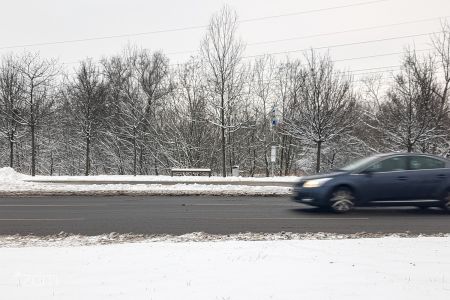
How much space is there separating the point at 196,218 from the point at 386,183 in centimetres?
507

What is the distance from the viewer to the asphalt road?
966 centimetres

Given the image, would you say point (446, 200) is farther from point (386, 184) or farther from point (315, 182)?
point (315, 182)

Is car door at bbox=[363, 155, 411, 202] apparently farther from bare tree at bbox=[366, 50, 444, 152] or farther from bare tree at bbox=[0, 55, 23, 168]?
bare tree at bbox=[0, 55, 23, 168]

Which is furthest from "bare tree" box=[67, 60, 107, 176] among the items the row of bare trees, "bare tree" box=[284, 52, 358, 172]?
"bare tree" box=[284, 52, 358, 172]

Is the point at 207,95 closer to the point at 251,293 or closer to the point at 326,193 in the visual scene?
the point at 326,193

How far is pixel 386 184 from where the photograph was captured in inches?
450

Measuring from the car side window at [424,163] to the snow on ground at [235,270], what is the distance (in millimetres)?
3959

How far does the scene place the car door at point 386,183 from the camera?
1144 cm

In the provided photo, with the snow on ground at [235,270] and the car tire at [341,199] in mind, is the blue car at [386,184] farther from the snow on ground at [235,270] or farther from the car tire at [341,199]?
the snow on ground at [235,270]

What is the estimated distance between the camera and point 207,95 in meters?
39.2

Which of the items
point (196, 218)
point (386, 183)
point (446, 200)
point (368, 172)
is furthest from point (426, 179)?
point (196, 218)

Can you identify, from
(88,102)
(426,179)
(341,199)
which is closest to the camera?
(426,179)

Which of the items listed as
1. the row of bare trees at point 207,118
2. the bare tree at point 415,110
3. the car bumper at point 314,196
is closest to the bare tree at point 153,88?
the row of bare trees at point 207,118

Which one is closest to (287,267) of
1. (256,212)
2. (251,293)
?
(251,293)
